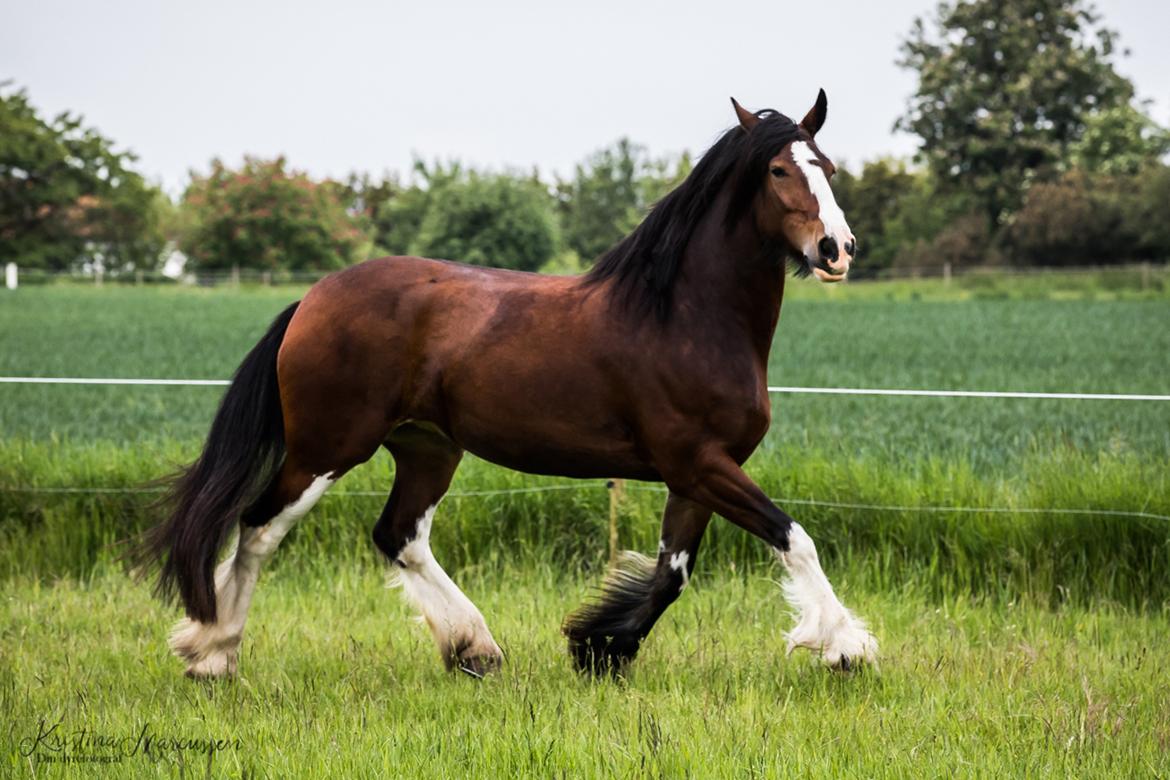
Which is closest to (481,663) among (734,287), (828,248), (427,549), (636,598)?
(427,549)

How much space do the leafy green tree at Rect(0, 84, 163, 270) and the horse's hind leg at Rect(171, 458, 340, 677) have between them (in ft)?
194

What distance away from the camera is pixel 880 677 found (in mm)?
4594

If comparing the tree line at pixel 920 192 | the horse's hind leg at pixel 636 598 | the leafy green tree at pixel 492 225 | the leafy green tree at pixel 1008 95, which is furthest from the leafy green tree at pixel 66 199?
the horse's hind leg at pixel 636 598

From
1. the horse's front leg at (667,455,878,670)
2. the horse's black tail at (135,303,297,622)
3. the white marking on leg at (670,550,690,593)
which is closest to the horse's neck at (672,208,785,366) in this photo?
the horse's front leg at (667,455,878,670)

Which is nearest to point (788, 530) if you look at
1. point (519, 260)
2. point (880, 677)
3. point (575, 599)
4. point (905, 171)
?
point (880, 677)

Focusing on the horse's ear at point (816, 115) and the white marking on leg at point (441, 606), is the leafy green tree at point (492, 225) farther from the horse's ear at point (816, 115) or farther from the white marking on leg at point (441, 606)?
the horse's ear at point (816, 115)

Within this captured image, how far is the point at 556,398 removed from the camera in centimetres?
466

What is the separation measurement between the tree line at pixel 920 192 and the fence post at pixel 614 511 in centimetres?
4507

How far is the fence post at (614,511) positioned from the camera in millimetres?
6695

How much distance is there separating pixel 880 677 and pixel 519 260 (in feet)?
171

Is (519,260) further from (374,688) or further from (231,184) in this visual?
(374,688)

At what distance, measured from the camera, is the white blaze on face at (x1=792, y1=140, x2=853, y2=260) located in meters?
4.13

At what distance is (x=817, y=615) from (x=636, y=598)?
33.1 inches

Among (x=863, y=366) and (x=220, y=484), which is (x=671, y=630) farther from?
(x=863, y=366)
